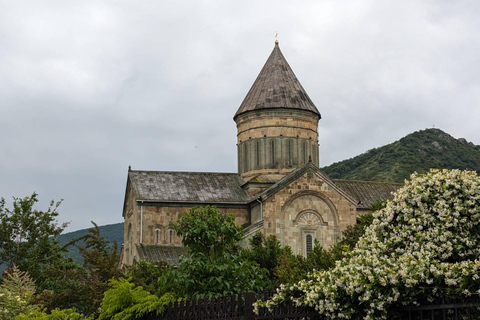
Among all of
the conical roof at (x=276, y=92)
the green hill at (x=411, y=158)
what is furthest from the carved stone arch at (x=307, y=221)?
the green hill at (x=411, y=158)

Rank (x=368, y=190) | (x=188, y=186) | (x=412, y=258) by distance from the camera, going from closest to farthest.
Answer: (x=412, y=258)
(x=188, y=186)
(x=368, y=190)

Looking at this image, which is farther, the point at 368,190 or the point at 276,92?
the point at 368,190

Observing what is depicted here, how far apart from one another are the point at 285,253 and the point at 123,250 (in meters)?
13.1

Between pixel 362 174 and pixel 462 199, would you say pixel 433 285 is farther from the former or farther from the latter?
pixel 362 174

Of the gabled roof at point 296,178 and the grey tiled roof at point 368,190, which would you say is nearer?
the gabled roof at point 296,178

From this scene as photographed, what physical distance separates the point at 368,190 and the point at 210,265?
75.4 feet

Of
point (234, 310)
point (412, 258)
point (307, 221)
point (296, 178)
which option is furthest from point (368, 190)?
point (412, 258)

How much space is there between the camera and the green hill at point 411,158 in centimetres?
5538

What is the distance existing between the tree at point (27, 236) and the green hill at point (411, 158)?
28.0m

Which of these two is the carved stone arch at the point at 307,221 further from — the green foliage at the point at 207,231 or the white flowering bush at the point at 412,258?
the white flowering bush at the point at 412,258

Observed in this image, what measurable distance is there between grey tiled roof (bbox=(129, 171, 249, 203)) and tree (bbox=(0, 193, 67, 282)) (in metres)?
5.14

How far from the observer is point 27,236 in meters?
32.5

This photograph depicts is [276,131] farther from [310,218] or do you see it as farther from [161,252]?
[161,252]

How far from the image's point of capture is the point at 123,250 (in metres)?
33.8
